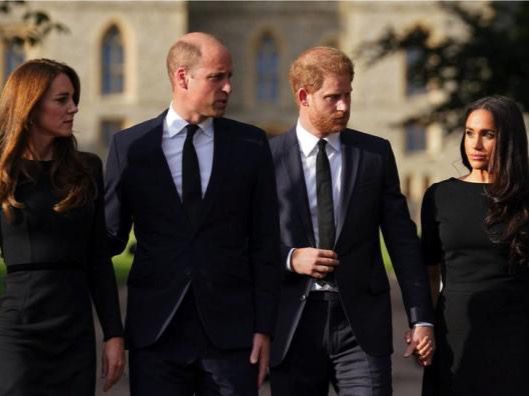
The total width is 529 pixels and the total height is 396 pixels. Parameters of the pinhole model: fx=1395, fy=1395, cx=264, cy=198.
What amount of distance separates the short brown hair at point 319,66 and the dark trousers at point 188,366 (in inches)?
43.6

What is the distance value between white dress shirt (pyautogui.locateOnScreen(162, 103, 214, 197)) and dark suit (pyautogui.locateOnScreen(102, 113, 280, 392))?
0.11 ft

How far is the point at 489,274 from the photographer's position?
5.82 metres

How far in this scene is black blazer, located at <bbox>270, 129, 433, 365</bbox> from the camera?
5770 mm

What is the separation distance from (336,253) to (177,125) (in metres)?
0.90

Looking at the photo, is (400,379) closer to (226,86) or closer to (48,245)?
(226,86)

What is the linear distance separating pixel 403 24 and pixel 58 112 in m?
45.7

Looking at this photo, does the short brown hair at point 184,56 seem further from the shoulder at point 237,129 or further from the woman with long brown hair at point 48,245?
the woman with long brown hair at point 48,245

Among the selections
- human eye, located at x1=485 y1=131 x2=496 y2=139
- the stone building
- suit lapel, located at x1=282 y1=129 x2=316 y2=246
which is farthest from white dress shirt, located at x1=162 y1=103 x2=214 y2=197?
the stone building

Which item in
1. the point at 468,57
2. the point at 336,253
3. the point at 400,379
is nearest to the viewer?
the point at 336,253

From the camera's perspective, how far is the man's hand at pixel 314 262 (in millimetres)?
5703

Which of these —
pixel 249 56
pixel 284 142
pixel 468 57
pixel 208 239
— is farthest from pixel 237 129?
pixel 249 56

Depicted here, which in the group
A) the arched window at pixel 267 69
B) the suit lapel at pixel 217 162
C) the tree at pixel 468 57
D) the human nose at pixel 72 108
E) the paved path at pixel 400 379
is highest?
the arched window at pixel 267 69

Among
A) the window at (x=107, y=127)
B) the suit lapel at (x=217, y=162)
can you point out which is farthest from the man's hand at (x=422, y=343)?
the window at (x=107, y=127)

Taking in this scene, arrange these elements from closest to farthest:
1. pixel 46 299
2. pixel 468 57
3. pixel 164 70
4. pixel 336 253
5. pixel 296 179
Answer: pixel 46 299 → pixel 336 253 → pixel 296 179 → pixel 468 57 → pixel 164 70
